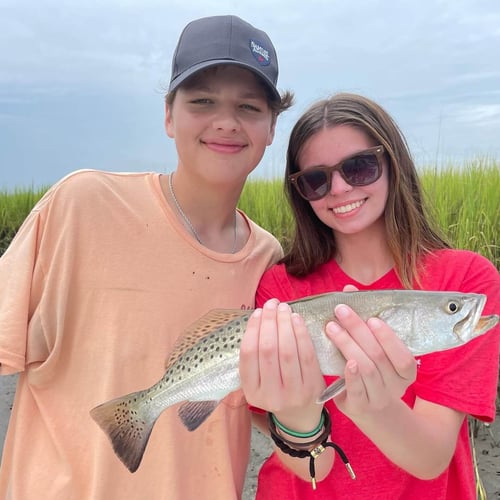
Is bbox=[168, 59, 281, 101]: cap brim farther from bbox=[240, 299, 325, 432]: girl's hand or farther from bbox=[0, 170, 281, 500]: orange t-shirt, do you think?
bbox=[240, 299, 325, 432]: girl's hand

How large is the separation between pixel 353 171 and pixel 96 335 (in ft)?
4.03

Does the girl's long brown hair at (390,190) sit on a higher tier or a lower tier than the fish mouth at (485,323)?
higher

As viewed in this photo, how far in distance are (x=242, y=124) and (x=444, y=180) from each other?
5095mm

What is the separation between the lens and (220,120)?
7.06 feet

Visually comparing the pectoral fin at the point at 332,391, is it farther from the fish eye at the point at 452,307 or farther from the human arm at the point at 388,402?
the fish eye at the point at 452,307

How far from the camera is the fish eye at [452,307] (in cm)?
177

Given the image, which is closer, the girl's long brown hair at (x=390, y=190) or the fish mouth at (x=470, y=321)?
the fish mouth at (x=470, y=321)

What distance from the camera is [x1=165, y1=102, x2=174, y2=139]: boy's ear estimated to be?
2.36m

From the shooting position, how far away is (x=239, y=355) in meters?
1.88

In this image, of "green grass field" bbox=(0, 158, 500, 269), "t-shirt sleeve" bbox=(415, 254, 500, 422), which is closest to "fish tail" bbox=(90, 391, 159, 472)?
"t-shirt sleeve" bbox=(415, 254, 500, 422)

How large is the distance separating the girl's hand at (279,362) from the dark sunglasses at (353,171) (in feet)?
2.27

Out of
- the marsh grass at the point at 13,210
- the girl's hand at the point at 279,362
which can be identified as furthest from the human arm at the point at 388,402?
the marsh grass at the point at 13,210

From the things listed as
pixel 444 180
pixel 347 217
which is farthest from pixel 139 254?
pixel 444 180

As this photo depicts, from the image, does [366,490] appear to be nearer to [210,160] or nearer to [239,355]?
[239,355]
